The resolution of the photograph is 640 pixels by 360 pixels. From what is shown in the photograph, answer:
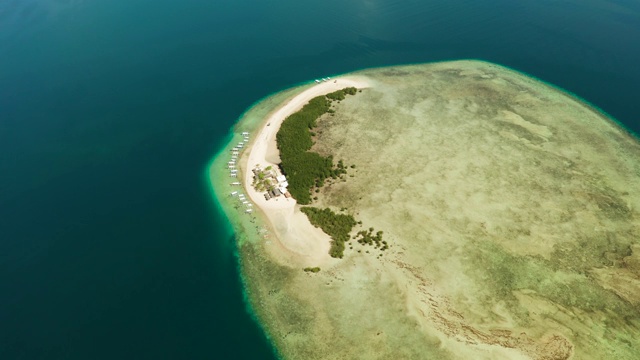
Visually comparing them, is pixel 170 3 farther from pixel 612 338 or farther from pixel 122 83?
pixel 612 338

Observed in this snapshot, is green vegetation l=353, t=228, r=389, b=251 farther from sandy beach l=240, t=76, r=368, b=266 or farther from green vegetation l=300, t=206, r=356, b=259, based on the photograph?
sandy beach l=240, t=76, r=368, b=266

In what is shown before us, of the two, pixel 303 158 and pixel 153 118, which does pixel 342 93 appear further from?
pixel 153 118

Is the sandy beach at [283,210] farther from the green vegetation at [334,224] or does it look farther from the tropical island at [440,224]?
the green vegetation at [334,224]

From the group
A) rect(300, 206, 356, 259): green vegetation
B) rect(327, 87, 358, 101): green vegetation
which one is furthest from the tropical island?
rect(327, 87, 358, 101): green vegetation

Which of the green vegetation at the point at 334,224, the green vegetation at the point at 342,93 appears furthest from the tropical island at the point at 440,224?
the green vegetation at the point at 342,93

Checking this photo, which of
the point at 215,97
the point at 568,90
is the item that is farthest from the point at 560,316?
the point at 215,97

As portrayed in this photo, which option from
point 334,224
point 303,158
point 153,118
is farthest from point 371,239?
point 153,118
